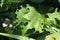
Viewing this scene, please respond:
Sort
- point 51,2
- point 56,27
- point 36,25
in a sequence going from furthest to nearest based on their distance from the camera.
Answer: point 51,2, point 56,27, point 36,25

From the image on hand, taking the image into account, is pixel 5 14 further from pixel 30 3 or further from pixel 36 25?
pixel 36 25

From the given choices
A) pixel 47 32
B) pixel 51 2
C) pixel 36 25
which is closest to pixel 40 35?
pixel 47 32

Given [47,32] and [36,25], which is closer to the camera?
[36,25]

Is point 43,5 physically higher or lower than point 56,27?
higher

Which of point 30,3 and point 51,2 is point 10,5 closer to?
point 30,3

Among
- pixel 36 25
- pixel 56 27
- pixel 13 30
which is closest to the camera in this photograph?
pixel 36 25

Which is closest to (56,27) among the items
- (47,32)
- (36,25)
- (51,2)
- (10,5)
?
(47,32)
